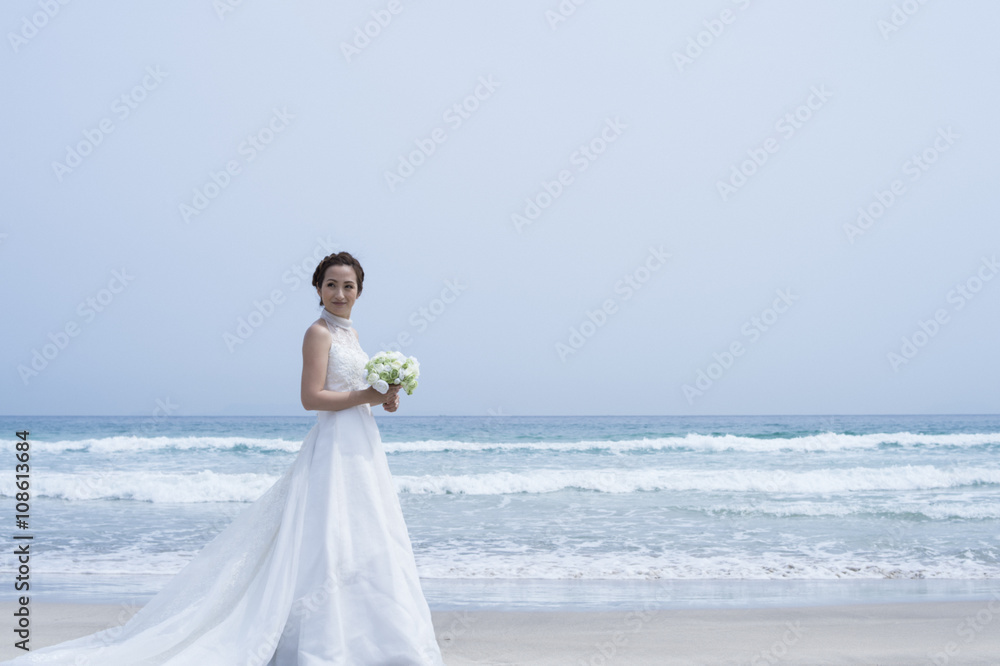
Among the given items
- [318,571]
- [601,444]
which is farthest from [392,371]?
[601,444]

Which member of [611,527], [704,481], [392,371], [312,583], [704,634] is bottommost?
[704,481]

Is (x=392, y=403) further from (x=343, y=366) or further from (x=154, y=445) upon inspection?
(x=154, y=445)

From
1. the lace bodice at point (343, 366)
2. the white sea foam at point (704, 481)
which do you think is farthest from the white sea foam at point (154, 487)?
the lace bodice at point (343, 366)

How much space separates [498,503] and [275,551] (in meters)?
9.15

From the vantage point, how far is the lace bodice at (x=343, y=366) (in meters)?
3.85

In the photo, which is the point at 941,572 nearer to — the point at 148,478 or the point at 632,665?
the point at 632,665

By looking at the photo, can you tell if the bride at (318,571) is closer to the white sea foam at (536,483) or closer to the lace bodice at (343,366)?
the lace bodice at (343,366)

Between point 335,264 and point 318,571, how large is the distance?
150cm

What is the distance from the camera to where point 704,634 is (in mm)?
5133

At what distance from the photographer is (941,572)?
745cm

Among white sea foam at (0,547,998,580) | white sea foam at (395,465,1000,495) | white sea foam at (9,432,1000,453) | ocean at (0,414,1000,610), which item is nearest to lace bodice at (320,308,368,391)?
ocean at (0,414,1000,610)

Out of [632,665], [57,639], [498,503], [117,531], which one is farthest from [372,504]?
[498,503]

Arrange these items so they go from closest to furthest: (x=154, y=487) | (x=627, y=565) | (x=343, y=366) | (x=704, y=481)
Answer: (x=343, y=366) < (x=627, y=565) < (x=154, y=487) < (x=704, y=481)

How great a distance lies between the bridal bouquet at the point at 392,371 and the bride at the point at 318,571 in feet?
0.20
